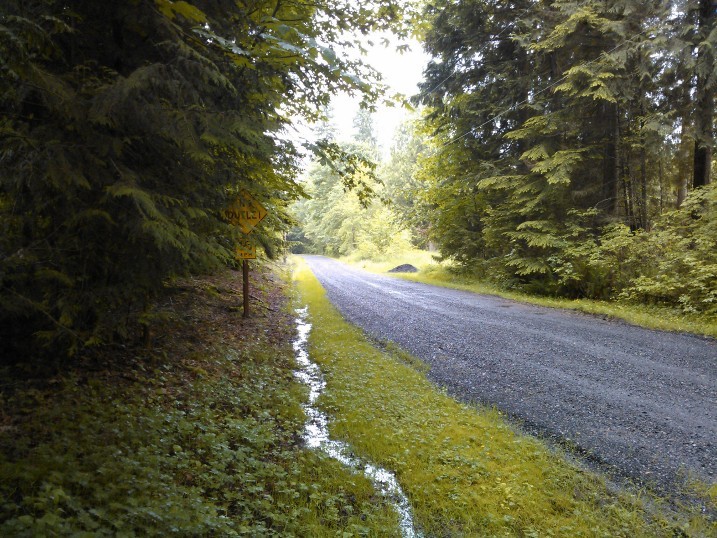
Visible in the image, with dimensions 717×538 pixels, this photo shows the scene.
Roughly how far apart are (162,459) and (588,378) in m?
5.41

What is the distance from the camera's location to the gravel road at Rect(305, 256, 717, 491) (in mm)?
3900

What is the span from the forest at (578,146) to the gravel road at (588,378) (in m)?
2.72

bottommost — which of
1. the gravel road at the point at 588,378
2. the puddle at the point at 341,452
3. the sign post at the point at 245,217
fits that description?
the puddle at the point at 341,452

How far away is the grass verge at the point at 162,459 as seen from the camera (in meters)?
2.34

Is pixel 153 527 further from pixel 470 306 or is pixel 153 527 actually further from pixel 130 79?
pixel 470 306

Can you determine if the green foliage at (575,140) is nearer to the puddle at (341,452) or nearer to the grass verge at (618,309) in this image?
the grass verge at (618,309)

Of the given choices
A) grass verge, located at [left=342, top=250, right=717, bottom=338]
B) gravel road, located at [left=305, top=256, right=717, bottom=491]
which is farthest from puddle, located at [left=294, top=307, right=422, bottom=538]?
grass verge, located at [left=342, top=250, right=717, bottom=338]

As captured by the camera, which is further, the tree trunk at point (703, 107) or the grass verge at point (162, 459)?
the tree trunk at point (703, 107)

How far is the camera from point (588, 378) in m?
5.80

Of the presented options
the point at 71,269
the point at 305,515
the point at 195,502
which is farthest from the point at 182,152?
the point at 305,515

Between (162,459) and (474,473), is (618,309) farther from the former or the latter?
(162,459)

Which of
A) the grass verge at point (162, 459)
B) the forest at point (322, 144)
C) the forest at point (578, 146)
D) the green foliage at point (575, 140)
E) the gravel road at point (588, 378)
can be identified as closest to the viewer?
the grass verge at point (162, 459)

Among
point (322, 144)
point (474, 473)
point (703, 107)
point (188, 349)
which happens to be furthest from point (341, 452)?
point (703, 107)

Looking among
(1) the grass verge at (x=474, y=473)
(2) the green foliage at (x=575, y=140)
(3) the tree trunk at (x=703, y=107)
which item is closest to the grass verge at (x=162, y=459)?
(1) the grass verge at (x=474, y=473)
